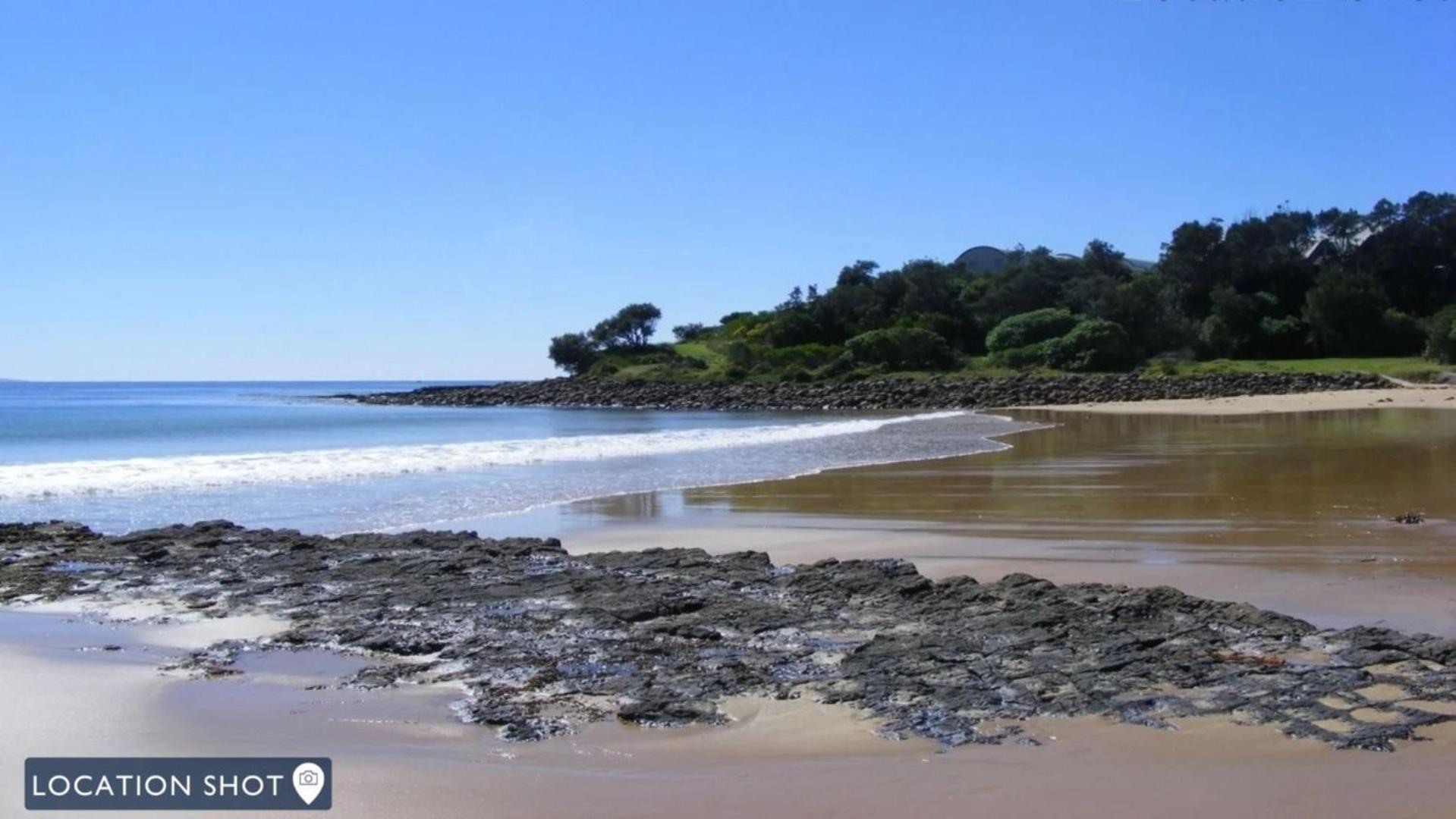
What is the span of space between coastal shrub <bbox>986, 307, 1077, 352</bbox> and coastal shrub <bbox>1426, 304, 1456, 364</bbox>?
17.4 metres

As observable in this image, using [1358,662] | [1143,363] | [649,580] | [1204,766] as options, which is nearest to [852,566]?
[649,580]

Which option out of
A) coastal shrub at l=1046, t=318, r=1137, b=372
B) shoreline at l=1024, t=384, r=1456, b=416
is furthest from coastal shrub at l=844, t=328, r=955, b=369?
shoreline at l=1024, t=384, r=1456, b=416

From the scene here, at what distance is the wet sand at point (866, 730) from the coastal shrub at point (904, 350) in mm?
52390

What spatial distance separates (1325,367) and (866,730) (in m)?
52.2

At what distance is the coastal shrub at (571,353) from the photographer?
8644cm

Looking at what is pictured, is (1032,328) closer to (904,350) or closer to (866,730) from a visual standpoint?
(904,350)

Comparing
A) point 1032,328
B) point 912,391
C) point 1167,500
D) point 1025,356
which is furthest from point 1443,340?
point 1167,500

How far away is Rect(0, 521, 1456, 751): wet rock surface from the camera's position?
17.8 ft

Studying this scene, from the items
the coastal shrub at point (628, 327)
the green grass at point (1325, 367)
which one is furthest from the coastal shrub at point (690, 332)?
the green grass at point (1325, 367)

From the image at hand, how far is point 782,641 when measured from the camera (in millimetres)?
6867

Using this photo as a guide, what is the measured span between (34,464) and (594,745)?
22.8 m

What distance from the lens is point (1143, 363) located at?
58.3 m

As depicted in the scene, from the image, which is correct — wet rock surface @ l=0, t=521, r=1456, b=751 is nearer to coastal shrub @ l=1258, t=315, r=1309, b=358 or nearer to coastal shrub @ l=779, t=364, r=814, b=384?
coastal shrub @ l=779, t=364, r=814, b=384

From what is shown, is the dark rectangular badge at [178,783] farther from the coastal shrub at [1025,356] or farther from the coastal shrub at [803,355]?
the coastal shrub at [803,355]
